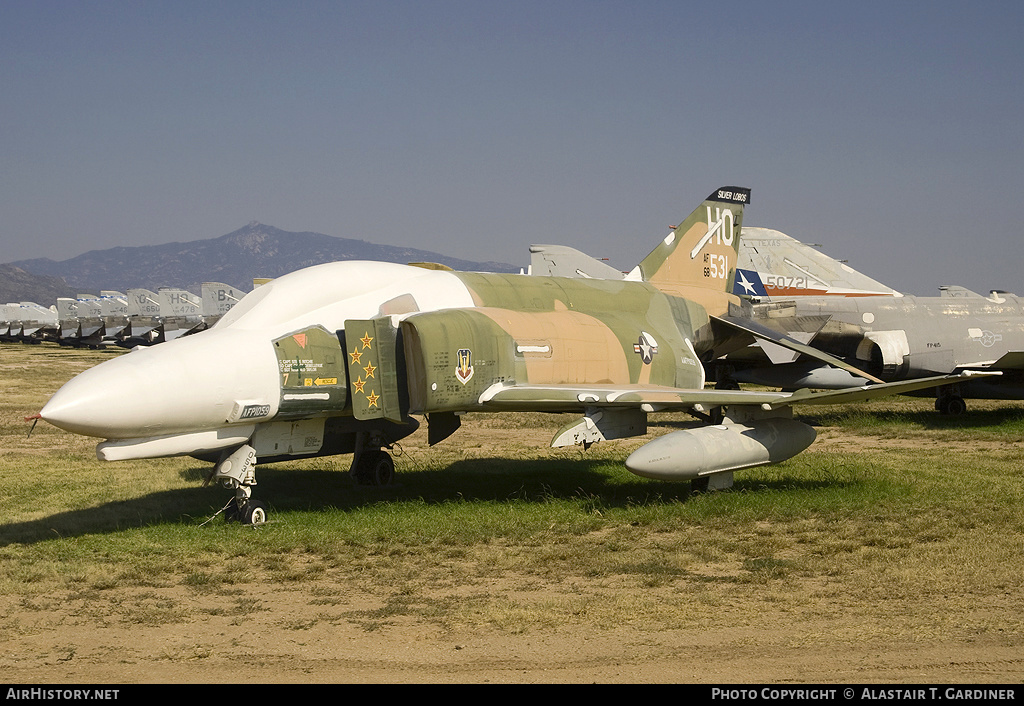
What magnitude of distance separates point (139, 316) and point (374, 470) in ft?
189

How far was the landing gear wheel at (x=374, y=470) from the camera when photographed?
1233 cm

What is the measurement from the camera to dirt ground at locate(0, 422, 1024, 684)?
5.11 metres

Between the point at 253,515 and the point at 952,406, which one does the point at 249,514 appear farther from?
the point at 952,406

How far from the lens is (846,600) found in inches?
261

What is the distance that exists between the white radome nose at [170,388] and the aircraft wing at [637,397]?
7.91 ft

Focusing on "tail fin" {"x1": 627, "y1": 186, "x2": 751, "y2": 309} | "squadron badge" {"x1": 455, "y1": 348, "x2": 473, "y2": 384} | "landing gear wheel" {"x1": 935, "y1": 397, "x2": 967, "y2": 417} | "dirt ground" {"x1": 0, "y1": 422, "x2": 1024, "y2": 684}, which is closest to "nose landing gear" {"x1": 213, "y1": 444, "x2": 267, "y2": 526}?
"squadron badge" {"x1": 455, "y1": 348, "x2": 473, "y2": 384}

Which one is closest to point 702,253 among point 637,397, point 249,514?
point 637,397

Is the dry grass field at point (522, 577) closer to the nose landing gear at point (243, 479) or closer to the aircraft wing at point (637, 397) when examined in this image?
the nose landing gear at point (243, 479)

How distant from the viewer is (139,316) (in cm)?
6462

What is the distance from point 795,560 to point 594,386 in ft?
10.7

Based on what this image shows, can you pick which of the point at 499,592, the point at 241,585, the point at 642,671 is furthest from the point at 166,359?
the point at 642,671

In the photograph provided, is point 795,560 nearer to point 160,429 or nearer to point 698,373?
point 698,373

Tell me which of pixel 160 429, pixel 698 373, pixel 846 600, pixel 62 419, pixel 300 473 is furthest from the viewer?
pixel 300 473

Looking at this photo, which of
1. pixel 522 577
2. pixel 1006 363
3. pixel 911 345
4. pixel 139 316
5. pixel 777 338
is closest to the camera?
pixel 522 577
